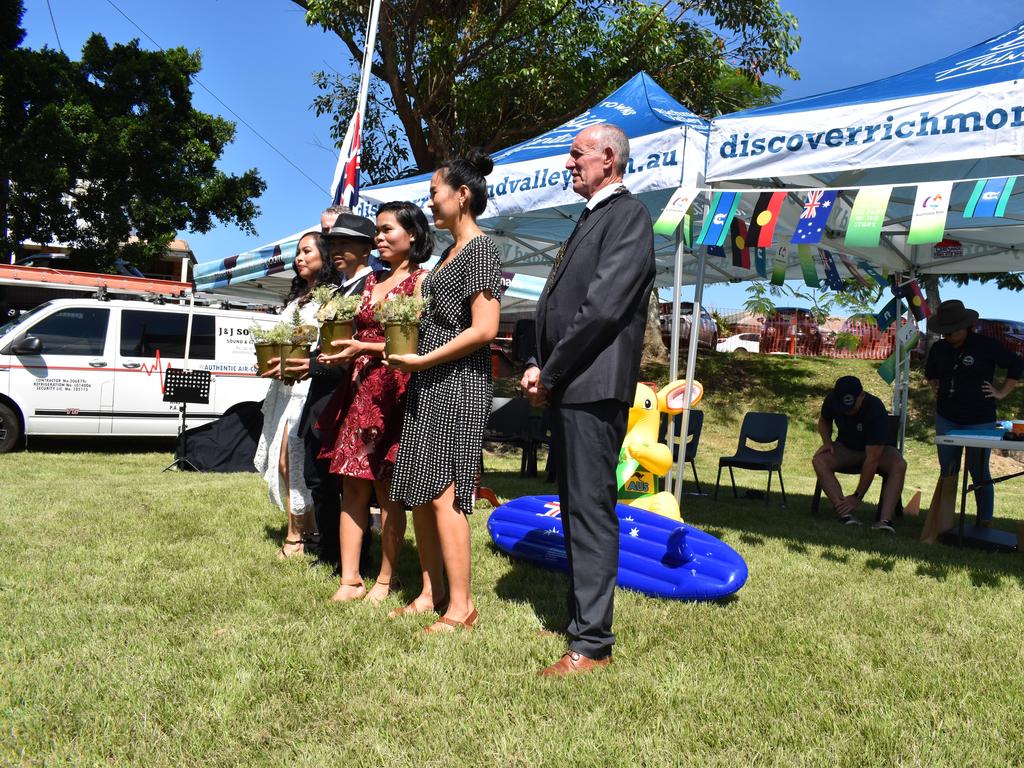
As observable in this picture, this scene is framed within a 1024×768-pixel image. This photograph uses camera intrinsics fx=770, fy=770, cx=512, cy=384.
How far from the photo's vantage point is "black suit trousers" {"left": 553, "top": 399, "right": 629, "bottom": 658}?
2732 mm

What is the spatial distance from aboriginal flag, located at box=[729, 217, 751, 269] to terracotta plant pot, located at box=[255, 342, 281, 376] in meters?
3.95

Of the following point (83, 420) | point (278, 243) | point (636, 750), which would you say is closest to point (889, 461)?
point (636, 750)

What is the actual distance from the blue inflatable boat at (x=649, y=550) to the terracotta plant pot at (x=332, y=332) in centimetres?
155

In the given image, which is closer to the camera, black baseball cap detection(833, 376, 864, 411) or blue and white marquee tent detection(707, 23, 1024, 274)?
blue and white marquee tent detection(707, 23, 1024, 274)

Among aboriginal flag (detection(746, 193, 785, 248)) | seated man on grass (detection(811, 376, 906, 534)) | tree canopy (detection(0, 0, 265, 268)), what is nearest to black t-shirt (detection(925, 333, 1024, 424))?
seated man on grass (detection(811, 376, 906, 534))

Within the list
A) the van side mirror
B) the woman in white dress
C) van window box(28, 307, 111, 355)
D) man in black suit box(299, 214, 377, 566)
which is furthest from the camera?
van window box(28, 307, 111, 355)

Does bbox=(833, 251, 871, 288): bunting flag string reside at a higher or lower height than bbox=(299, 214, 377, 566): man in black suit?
higher

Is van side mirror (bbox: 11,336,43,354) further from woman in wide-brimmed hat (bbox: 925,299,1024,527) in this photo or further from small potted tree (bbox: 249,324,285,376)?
woman in wide-brimmed hat (bbox: 925,299,1024,527)

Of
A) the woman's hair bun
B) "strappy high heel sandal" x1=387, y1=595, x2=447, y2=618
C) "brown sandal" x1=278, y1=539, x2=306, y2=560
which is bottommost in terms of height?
"brown sandal" x1=278, y1=539, x2=306, y2=560

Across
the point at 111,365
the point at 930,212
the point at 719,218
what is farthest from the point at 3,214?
the point at 930,212

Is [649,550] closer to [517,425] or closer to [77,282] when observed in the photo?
[517,425]

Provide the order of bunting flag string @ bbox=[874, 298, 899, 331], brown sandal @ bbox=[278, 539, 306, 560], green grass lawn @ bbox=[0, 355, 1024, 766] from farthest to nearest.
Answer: bunting flag string @ bbox=[874, 298, 899, 331] < brown sandal @ bbox=[278, 539, 306, 560] < green grass lawn @ bbox=[0, 355, 1024, 766]

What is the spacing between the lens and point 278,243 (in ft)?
32.0

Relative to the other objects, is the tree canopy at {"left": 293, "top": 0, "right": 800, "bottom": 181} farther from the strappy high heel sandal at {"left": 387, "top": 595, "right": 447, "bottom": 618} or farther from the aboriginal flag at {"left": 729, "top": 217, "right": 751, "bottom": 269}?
the strappy high heel sandal at {"left": 387, "top": 595, "right": 447, "bottom": 618}
